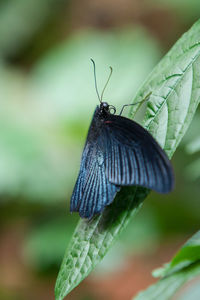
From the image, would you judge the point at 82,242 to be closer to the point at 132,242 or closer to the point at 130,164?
the point at 130,164

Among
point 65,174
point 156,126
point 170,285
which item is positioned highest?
point 156,126

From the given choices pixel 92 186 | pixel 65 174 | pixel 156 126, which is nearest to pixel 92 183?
pixel 92 186

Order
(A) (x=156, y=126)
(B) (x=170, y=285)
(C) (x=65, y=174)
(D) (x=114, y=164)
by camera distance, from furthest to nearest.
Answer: (C) (x=65, y=174) < (D) (x=114, y=164) < (A) (x=156, y=126) < (B) (x=170, y=285)

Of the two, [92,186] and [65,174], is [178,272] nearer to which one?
[92,186]

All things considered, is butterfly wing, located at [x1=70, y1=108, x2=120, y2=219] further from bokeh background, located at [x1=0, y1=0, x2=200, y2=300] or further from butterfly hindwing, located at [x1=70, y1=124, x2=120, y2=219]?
bokeh background, located at [x1=0, y1=0, x2=200, y2=300]

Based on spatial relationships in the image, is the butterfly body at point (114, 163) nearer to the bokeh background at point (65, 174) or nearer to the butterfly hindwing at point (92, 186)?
the butterfly hindwing at point (92, 186)

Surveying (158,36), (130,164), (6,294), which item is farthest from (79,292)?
(158,36)

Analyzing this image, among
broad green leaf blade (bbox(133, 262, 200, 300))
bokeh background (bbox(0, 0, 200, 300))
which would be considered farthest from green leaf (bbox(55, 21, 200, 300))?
bokeh background (bbox(0, 0, 200, 300))
